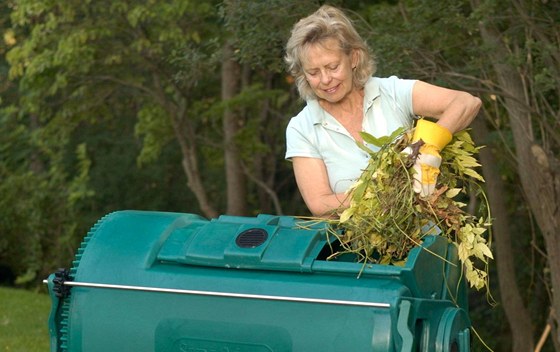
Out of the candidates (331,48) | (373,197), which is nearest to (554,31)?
(331,48)

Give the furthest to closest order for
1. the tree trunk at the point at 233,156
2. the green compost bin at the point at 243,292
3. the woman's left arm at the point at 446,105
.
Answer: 1. the tree trunk at the point at 233,156
2. the woman's left arm at the point at 446,105
3. the green compost bin at the point at 243,292

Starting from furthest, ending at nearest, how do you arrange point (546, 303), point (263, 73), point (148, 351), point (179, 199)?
point (179, 199) → point (263, 73) → point (546, 303) → point (148, 351)

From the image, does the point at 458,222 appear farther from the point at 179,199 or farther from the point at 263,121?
the point at 179,199

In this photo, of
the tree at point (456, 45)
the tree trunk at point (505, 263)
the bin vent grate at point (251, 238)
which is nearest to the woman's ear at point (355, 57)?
the bin vent grate at point (251, 238)

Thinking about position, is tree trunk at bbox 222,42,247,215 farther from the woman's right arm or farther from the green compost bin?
the green compost bin

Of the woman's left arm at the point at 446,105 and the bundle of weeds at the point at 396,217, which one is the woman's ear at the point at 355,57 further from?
the bundle of weeds at the point at 396,217

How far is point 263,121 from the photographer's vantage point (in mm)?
13766

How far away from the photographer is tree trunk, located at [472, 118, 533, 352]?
969 centimetres

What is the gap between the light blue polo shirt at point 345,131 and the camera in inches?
157

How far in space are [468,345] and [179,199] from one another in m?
12.1

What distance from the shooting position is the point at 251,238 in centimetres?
358

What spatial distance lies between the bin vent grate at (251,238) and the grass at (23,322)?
364 cm

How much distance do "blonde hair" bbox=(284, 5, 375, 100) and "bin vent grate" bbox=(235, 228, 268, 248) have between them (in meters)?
0.71

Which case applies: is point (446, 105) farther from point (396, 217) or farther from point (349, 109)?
point (396, 217)
